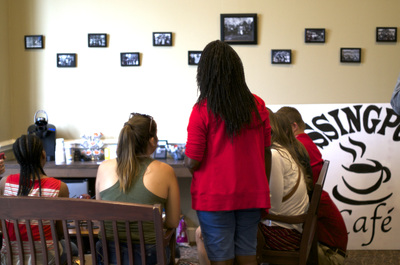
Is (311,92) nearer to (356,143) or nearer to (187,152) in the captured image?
(356,143)

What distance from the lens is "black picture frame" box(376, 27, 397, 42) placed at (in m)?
3.91

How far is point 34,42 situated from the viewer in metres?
3.99

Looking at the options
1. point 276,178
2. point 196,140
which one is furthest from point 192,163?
point 276,178

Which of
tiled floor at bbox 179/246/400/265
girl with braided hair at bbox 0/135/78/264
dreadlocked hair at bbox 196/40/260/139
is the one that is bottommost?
tiled floor at bbox 179/246/400/265

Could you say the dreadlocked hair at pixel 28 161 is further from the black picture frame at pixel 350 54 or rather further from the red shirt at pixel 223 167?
the black picture frame at pixel 350 54

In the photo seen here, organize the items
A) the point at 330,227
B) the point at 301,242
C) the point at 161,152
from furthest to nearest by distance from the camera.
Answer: the point at 161,152 → the point at 330,227 → the point at 301,242

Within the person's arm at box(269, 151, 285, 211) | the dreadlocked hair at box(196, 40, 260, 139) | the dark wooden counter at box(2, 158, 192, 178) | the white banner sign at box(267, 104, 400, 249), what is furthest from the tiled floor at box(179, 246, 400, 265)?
the dreadlocked hair at box(196, 40, 260, 139)

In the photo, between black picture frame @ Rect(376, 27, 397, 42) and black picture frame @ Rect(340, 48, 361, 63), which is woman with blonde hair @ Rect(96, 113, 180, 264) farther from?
black picture frame @ Rect(376, 27, 397, 42)

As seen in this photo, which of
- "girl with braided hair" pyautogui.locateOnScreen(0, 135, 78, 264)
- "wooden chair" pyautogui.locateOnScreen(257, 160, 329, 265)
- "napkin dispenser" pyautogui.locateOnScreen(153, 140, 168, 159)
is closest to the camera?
"girl with braided hair" pyautogui.locateOnScreen(0, 135, 78, 264)

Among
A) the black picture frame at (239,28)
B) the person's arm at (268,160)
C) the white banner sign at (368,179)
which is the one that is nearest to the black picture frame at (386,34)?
the white banner sign at (368,179)

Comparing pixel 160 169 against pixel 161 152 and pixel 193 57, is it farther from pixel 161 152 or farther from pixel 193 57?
pixel 193 57

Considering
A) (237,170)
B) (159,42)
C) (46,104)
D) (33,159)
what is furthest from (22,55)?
(237,170)

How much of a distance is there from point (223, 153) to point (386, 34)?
8.62ft

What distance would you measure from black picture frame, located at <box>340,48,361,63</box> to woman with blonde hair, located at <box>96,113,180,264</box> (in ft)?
7.93
